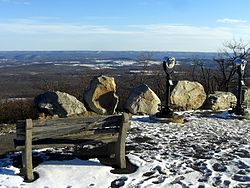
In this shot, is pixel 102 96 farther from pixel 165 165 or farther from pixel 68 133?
pixel 68 133

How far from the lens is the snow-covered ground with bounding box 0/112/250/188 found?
22.4 ft

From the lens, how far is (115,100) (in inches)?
562

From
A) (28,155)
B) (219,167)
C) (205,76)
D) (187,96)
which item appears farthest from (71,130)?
(205,76)

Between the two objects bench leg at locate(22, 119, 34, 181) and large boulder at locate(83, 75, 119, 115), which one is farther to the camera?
large boulder at locate(83, 75, 119, 115)

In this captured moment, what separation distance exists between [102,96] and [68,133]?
697 cm

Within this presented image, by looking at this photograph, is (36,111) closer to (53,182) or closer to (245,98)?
(53,182)

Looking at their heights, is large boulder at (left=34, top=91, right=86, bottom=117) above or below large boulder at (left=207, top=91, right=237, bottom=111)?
above

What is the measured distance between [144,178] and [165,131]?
4244mm

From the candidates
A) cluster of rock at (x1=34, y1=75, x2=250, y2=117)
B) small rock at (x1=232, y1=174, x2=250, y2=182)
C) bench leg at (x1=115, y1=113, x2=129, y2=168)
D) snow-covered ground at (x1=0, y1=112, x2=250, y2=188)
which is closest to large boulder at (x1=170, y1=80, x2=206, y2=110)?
cluster of rock at (x1=34, y1=75, x2=250, y2=117)

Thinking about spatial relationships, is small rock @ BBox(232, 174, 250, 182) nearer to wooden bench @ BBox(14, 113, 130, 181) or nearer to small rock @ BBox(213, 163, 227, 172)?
small rock @ BBox(213, 163, 227, 172)

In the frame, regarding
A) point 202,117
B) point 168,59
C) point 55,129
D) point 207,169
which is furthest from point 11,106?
point 207,169

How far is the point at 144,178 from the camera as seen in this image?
7.07 meters

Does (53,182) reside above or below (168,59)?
below

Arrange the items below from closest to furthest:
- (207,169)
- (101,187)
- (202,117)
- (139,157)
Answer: (101,187) → (207,169) → (139,157) → (202,117)
